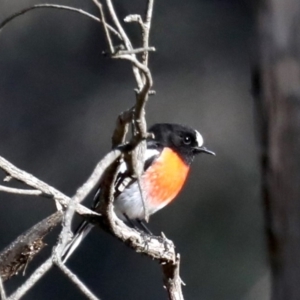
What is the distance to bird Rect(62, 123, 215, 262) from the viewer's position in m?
3.68

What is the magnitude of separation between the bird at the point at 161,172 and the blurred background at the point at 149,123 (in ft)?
6.79

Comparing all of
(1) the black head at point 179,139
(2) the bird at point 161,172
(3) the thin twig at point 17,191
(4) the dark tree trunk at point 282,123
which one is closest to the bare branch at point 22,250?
(3) the thin twig at point 17,191

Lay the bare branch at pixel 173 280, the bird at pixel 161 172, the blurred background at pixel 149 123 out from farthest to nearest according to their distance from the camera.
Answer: the blurred background at pixel 149 123, the bird at pixel 161 172, the bare branch at pixel 173 280

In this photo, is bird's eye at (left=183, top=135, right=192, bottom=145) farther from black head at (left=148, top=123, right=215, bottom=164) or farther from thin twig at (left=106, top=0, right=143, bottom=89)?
thin twig at (left=106, top=0, right=143, bottom=89)

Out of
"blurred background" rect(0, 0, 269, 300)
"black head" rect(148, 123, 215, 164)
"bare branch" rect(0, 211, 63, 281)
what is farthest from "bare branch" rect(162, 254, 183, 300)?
"blurred background" rect(0, 0, 269, 300)

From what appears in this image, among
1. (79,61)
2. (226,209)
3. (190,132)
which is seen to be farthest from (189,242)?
(190,132)

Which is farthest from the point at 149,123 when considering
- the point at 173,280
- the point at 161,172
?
the point at 173,280

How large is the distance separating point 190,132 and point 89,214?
1.81 meters

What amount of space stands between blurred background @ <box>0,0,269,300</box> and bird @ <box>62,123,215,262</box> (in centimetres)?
207

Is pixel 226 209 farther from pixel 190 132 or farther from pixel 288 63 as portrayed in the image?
pixel 288 63

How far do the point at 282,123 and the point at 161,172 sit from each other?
91 centimetres

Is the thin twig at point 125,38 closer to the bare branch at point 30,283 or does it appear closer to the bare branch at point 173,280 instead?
the bare branch at point 30,283

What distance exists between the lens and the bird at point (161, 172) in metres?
3.68

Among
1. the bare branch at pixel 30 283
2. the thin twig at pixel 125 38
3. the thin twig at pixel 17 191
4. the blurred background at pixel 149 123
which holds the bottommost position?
the blurred background at pixel 149 123
